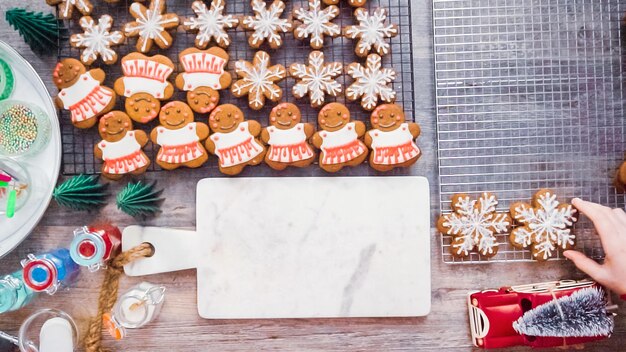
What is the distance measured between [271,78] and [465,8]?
60cm

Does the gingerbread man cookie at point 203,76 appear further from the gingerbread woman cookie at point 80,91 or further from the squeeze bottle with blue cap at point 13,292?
the squeeze bottle with blue cap at point 13,292

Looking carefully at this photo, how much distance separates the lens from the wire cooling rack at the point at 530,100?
64.0 inches

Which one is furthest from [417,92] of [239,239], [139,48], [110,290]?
[110,290]

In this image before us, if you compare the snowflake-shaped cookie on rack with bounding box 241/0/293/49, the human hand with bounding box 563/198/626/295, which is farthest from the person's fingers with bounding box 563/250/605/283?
the snowflake-shaped cookie on rack with bounding box 241/0/293/49

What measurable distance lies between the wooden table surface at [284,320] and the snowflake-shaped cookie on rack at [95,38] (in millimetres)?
157

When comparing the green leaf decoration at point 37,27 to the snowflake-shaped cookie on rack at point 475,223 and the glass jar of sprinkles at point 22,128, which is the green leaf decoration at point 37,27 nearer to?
the glass jar of sprinkles at point 22,128

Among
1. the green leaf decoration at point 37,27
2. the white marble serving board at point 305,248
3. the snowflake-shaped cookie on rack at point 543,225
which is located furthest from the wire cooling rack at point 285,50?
the snowflake-shaped cookie on rack at point 543,225

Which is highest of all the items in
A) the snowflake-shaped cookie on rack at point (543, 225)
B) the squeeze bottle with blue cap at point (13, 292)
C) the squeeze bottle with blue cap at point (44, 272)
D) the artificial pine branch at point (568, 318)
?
the snowflake-shaped cookie on rack at point (543, 225)

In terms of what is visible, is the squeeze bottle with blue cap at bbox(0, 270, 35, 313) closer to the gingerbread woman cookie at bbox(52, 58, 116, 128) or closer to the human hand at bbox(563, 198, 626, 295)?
the gingerbread woman cookie at bbox(52, 58, 116, 128)

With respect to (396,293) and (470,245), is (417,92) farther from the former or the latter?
(396,293)

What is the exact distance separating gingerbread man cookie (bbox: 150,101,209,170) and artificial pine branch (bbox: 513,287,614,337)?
3.45 ft

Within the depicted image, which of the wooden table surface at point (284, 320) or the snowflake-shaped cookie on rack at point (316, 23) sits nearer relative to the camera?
the snowflake-shaped cookie on rack at point (316, 23)

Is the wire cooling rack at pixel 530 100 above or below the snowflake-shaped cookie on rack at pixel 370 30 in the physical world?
below

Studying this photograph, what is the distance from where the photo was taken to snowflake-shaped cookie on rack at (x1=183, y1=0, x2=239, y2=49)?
1567mm
